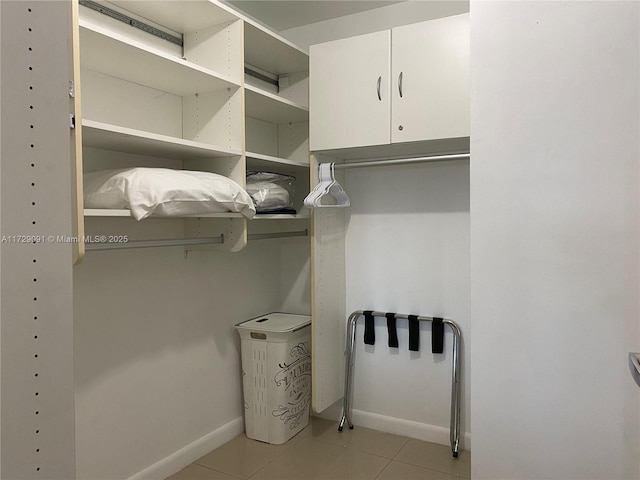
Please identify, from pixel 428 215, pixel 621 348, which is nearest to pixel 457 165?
pixel 428 215

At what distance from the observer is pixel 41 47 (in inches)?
27.7

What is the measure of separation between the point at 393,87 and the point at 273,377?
1.77 metres

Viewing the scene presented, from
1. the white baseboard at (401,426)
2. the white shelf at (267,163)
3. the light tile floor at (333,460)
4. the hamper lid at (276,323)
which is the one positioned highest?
the white shelf at (267,163)

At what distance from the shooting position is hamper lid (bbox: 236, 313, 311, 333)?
283cm

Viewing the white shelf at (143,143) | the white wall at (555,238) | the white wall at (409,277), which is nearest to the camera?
the white wall at (555,238)

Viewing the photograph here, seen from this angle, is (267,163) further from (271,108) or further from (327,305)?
(327,305)

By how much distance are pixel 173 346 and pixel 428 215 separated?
1.64 m

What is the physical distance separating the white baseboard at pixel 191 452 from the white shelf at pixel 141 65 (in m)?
1.91

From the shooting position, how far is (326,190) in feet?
8.54

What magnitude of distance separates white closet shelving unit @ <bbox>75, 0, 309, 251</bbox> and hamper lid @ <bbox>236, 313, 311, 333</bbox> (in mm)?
665

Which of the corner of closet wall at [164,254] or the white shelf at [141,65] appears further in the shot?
the corner of closet wall at [164,254]

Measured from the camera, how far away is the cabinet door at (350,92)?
2.43m

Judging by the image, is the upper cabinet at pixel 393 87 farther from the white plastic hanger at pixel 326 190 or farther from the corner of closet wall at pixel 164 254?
the corner of closet wall at pixel 164 254

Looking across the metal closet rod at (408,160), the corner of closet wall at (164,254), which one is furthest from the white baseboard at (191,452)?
the metal closet rod at (408,160)
